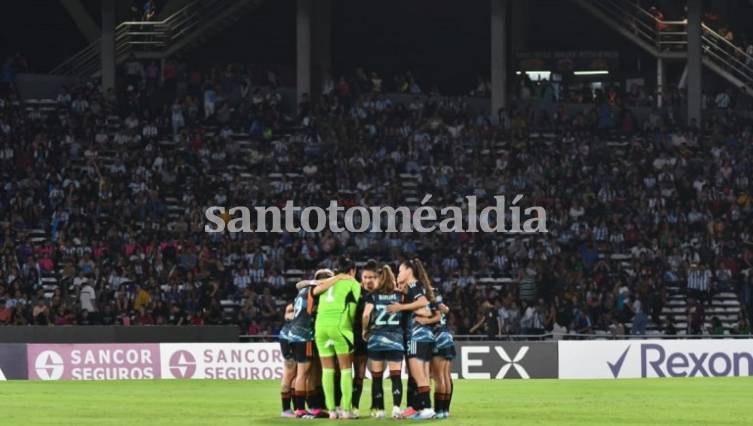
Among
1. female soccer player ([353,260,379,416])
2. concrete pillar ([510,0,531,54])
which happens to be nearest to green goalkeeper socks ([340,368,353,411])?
female soccer player ([353,260,379,416])

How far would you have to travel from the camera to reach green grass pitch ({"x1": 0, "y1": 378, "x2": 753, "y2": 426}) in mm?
21359

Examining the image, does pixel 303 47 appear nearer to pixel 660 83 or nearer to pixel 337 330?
pixel 660 83

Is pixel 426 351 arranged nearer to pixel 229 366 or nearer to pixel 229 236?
pixel 229 366

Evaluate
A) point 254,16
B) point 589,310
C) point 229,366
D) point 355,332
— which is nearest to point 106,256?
point 229,366

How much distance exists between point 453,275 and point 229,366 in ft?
27.7

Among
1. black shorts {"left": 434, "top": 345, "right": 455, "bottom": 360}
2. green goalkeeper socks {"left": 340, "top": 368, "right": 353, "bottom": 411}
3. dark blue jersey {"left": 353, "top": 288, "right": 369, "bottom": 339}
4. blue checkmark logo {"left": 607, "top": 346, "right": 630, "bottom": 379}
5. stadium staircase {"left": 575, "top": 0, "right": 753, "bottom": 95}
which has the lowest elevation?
blue checkmark logo {"left": 607, "top": 346, "right": 630, "bottom": 379}

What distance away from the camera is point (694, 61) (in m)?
48.8

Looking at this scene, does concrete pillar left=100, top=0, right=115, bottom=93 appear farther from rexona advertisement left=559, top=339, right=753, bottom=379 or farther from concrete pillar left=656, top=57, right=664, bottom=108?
rexona advertisement left=559, top=339, right=753, bottom=379

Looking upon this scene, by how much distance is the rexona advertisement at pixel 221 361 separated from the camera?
34.2 m

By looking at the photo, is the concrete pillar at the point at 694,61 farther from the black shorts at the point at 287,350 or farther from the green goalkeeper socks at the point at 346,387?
the green goalkeeper socks at the point at 346,387

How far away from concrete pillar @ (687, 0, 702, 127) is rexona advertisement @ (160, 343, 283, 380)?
19027 mm

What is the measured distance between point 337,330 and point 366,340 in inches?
17.7

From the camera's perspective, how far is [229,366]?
113 ft

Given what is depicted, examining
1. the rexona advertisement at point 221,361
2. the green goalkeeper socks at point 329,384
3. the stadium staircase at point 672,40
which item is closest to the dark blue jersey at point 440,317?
the green goalkeeper socks at point 329,384
